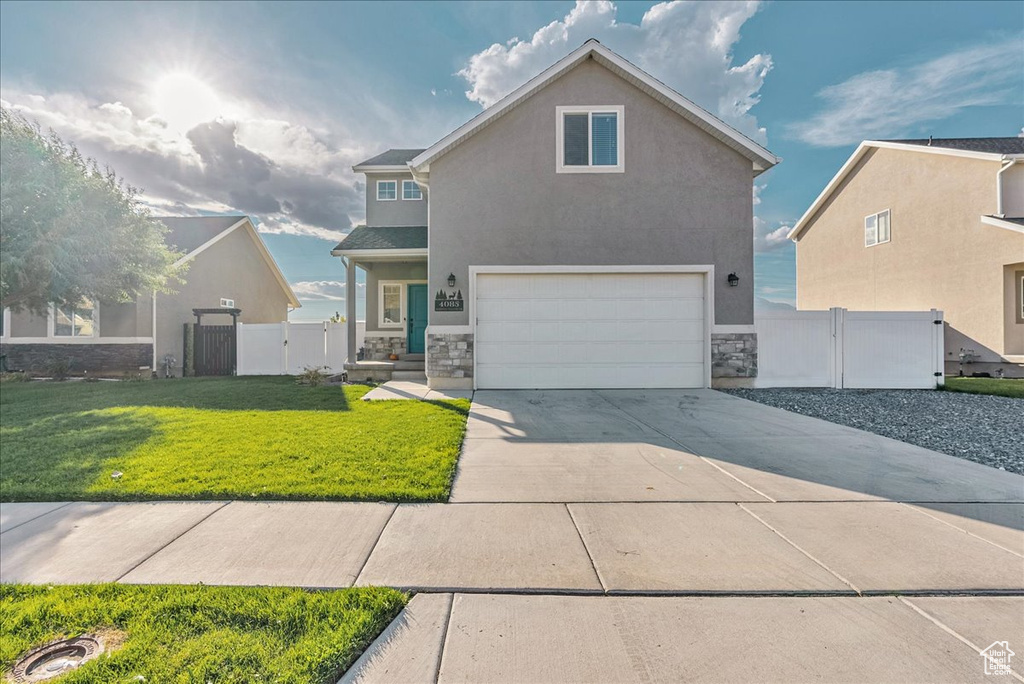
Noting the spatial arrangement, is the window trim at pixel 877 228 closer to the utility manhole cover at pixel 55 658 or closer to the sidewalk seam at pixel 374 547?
the sidewalk seam at pixel 374 547

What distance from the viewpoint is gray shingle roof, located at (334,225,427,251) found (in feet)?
38.4

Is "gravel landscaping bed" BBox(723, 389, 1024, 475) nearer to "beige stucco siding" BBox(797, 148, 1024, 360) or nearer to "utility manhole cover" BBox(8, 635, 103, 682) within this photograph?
"beige stucco siding" BBox(797, 148, 1024, 360)

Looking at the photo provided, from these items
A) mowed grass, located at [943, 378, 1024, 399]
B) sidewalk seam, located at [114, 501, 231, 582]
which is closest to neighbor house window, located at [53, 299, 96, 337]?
sidewalk seam, located at [114, 501, 231, 582]

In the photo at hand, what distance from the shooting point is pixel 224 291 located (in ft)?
54.3

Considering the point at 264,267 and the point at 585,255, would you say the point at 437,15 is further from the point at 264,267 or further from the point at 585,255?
the point at 264,267

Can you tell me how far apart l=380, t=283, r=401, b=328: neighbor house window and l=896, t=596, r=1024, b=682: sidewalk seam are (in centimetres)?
1301

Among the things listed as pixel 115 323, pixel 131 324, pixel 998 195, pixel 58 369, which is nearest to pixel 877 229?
pixel 998 195

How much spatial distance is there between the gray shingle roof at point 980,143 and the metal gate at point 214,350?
24661 mm

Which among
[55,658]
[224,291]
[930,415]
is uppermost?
[224,291]

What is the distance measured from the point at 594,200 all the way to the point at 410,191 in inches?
287

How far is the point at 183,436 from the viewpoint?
5488 mm

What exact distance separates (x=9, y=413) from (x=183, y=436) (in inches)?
188

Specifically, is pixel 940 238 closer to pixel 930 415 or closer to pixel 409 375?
pixel 930 415

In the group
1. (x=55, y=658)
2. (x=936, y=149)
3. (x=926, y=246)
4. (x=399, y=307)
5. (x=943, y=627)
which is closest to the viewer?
(x=55, y=658)
